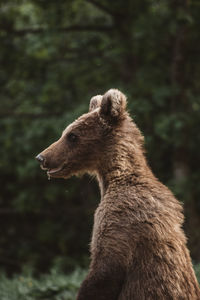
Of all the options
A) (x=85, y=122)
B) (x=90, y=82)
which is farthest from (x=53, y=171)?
(x=90, y=82)

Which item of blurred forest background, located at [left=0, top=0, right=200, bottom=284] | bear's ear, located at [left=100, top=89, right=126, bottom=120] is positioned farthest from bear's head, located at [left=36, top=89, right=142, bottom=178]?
blurred forest background, located at [left=0, top=0, right=200, bottom=284]

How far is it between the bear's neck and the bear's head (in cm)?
3

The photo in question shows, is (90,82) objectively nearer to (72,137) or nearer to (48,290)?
(48,290)

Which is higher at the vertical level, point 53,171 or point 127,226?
point 53,171

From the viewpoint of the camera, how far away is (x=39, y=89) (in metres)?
10.8

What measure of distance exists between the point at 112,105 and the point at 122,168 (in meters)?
0.49

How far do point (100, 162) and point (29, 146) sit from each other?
19.6ft

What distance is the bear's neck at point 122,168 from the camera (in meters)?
3.77

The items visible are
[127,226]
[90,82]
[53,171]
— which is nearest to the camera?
[127,226]

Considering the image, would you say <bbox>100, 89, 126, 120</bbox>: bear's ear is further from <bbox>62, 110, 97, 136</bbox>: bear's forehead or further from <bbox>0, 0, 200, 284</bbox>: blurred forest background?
<bbox>0, 0, 200, 284</bbox>: blurred forest background

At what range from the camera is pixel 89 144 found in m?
3.95

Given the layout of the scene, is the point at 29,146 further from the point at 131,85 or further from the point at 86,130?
the point at 86,130

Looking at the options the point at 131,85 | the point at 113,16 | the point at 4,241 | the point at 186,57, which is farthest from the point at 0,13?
the point at 4,241

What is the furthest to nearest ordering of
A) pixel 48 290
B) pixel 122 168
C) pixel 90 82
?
pixel 90 82 → pixel 48 290 → pixel 122 168
